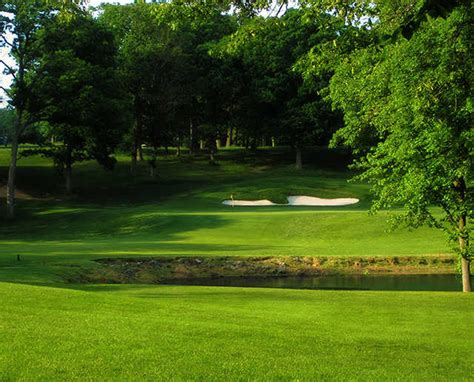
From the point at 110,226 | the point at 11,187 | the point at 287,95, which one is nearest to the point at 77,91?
the point at 11,187

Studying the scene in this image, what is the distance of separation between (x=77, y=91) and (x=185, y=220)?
1768 cm

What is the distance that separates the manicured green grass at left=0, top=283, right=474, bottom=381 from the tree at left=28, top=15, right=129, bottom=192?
123 feet

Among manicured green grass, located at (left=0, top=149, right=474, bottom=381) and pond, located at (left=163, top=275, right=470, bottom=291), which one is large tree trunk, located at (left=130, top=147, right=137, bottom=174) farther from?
pond, located at (left=163, top=275, right=470, bottom=291)

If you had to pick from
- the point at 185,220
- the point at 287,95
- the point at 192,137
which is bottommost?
the point at 185,220

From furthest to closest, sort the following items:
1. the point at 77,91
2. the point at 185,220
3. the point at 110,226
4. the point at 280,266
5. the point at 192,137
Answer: the point at 192,137 < the point at 77,91 < the point at 110,226 < the point at 185,220 < the point at 280,266

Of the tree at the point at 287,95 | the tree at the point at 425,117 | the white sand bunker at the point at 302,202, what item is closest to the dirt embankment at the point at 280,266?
the tree at the point at 425,117

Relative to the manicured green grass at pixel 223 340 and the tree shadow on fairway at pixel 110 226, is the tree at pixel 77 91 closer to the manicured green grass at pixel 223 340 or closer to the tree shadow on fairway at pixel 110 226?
the tree shadow on fairway at pixel 110 226

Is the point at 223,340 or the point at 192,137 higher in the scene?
the point at 192,137

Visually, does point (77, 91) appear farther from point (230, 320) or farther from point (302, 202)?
point (230, 320)

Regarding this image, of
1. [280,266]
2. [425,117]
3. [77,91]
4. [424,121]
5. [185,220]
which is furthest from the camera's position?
[77,91]

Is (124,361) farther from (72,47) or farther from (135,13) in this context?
(135,13)

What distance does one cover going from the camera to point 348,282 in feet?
81.8

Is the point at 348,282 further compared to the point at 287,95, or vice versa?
the point at 287,95

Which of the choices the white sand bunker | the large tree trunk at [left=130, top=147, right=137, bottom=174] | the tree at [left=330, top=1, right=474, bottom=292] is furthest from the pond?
→ the large tree trunk at [left=130, top=147, right=137, bottom=174]
